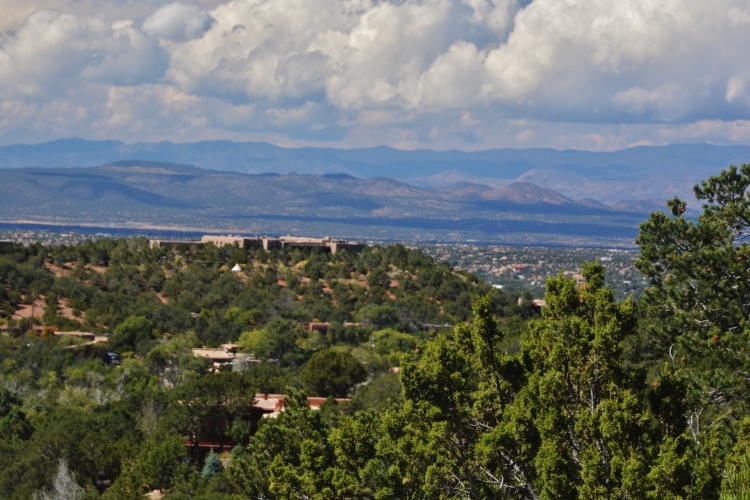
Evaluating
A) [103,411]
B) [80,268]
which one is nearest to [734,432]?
[103,411]

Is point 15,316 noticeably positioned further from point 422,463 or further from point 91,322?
point 422,463

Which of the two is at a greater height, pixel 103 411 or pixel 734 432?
pixel 734 432

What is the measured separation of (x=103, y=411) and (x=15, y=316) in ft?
97.1

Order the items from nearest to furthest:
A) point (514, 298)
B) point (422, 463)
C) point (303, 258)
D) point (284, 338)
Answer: point (422, 463), point (284, 338), point (514, 298), point (303, 258)

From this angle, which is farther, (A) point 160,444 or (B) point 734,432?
(A) point 160,444

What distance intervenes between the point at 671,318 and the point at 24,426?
91.5 feet

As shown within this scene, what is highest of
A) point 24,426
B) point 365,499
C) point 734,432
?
point 734,432

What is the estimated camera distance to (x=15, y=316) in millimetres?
65375

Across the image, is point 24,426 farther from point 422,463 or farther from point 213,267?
point 213,267

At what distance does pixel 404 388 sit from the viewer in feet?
46.4

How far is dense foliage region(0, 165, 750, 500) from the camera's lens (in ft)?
41.5

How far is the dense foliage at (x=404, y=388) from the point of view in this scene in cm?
1265

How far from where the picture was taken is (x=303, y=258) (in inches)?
3595

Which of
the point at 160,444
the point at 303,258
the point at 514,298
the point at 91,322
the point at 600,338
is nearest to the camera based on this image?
the point at 600,338
